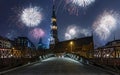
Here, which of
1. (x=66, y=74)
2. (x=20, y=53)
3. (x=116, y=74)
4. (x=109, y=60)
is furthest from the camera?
(x=20, y=53)

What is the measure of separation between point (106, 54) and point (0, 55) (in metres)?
17.6

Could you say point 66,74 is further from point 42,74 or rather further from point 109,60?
point 109,60

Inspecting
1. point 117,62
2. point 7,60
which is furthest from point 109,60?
point 7,60

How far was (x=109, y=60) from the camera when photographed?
4347 centimetres

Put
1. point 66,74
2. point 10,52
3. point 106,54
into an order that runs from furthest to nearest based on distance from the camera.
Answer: point 10,52 → point 106,54 → point 66,74

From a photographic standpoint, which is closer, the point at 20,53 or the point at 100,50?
the point at 100,50

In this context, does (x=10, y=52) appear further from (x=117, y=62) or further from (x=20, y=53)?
(x=117, y=62)

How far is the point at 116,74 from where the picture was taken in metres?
24.0

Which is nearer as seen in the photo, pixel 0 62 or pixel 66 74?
pixel 66 74

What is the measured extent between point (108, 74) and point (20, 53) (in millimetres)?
35139

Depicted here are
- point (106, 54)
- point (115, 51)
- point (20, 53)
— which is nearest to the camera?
point (115, 51)

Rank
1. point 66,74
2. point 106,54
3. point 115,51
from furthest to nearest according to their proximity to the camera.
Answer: point 106,54 → point 115,51 → point 66,74

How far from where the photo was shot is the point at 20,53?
58.2m

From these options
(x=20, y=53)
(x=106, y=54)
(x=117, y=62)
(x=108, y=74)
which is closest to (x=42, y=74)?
(x=108, y=74)
